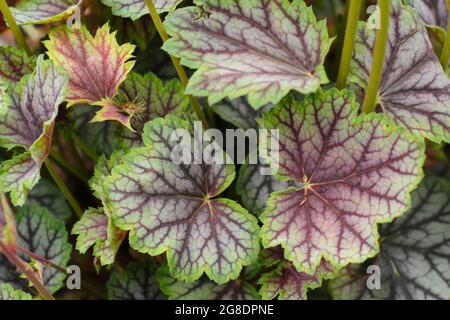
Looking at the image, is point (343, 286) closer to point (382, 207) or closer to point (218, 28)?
point (382, 207)

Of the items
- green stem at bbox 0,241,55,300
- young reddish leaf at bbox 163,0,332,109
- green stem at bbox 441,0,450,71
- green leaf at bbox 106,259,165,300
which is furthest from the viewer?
green leaf at bbox 106,259,165,300

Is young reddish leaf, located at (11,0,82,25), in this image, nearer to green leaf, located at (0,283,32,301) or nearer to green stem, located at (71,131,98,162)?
green stem, located at (71,131,98,162)

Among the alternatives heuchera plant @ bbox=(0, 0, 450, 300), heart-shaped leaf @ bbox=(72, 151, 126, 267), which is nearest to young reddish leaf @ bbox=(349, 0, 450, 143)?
heuchera plant @ bbox=(0, 0, 450, 300)

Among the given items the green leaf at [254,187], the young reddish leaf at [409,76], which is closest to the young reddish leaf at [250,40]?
the young reddish leaf at [409,76]

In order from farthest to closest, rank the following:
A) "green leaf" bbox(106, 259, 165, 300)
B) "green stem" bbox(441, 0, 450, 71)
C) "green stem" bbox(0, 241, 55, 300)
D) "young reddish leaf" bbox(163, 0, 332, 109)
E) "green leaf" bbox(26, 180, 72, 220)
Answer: "green leaf" bbox(26, 180, 72, 220)
"green leaf" bbox(106, 259, 165, 300)
"green stem" bbox(441, 0, 450, 71)
"young reddish leaf" bbox(163, 0, 332, 109)
"green stem" bbox(0, 241, 55, 300)

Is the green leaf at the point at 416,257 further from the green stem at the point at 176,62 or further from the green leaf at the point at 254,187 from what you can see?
the green stem at the point at 176,62
